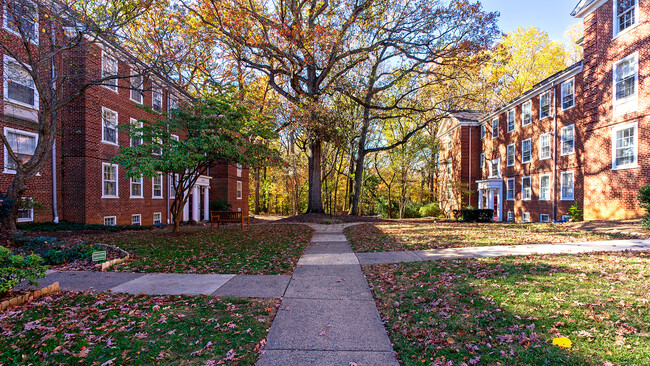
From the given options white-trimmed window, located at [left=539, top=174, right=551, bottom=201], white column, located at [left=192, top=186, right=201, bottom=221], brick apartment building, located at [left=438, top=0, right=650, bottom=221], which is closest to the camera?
brick apartment building, located at [left=438, top=0, right=650, bottom=221]

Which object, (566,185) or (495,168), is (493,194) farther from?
(566,185)

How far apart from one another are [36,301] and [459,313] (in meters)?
5.84

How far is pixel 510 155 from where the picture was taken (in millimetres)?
25219

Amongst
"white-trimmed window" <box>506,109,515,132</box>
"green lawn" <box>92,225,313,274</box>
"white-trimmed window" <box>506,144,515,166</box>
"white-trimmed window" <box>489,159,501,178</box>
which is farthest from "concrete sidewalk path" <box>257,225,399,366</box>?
"white-trimmed window" <box>489,159,501,178</box>

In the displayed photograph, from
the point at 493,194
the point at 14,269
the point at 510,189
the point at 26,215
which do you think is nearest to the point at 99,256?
the point at 14,269

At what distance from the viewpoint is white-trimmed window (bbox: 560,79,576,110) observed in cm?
1843

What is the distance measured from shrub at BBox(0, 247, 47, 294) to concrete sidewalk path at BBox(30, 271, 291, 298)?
86 centimetres

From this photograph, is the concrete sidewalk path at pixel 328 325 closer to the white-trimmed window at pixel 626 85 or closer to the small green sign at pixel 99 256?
the small green sign at pixel 99 256

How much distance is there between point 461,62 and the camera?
651 inches

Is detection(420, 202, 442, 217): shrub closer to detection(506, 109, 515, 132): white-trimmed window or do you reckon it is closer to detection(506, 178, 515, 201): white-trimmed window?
detection(506, 178, 515, 201): white-trimmed window

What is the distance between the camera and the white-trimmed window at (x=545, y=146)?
810 inches

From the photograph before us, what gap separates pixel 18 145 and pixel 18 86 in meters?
2.30

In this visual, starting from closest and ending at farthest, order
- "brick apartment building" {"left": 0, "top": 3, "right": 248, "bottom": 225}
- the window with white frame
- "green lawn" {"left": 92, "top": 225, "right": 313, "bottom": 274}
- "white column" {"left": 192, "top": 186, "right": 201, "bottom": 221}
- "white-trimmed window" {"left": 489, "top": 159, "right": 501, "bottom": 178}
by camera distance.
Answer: "green lawn" {"left": 92, "top": 225, "right": 313, "bottom": 274} → "brick apartment building" {"left": 0, "top": 3, "right": 248, "bottom": 225} → the window with white frame → "white column" {"left": 192, "top": 186, "right": 201, "bottom": 221} → "white-trimmed window" {"left": 489, "top": 159, "right": 501, "bottom": 178}

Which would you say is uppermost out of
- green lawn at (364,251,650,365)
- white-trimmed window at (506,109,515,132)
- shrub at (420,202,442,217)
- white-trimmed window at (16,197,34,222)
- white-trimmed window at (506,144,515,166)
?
white-trimmed window at (506,109,515,132)
